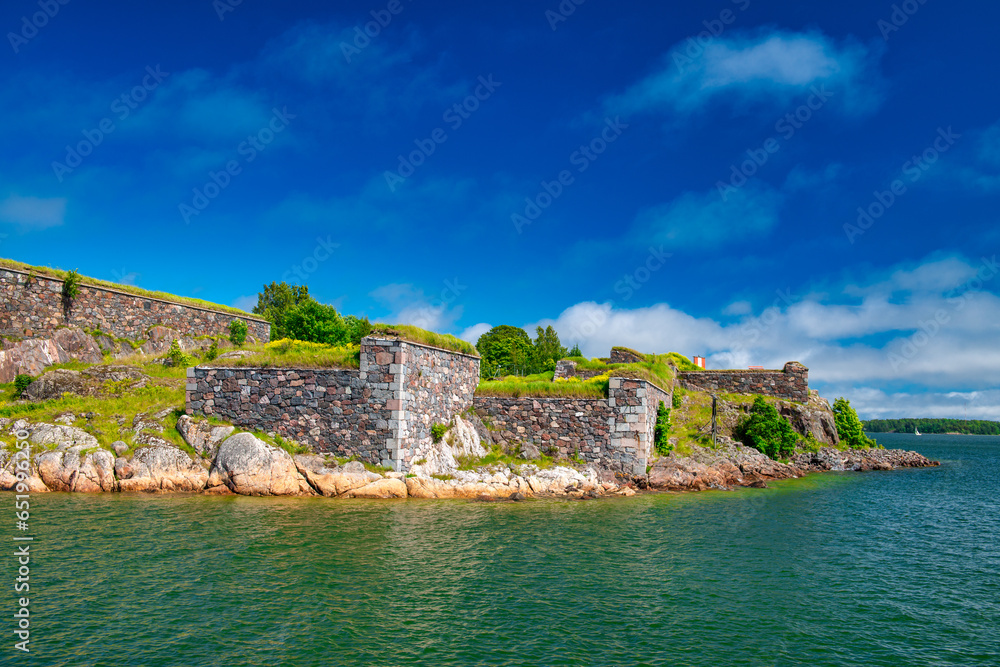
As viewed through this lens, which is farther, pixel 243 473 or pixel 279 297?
pixel 279 297

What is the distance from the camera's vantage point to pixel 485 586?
1272cm

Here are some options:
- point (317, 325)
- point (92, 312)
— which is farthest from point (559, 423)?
point (92, 312)

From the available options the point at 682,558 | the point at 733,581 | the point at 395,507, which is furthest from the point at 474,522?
the point at 733,581

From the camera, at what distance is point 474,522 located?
18.8m

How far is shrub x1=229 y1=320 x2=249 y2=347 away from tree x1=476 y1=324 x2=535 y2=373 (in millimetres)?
33139

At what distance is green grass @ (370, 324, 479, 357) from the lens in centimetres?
2352

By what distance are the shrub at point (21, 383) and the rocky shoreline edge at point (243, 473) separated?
12.4ft

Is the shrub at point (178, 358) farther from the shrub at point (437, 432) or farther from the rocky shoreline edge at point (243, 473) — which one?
the shrub at point (437, 432)

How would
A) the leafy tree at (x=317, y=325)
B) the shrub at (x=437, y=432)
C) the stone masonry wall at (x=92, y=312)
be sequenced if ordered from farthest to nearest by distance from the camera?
the leafy tree at (x=317, y=325) → the stone masonry wall at (x=92, y=312) → the shrub at (x=437, y=432)

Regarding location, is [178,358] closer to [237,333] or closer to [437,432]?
[237,333]

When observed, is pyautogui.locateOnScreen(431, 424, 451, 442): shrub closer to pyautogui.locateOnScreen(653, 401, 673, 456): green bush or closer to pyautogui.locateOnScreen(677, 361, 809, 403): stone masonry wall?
pyautogui.locateOnScreen(653, 401, 673, 456): green bush

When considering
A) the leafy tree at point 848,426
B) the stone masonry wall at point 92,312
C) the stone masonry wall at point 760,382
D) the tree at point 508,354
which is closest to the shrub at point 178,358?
the stone masonry wall at point 92,312

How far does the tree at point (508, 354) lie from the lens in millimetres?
71500

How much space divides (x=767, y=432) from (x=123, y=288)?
133 feet
